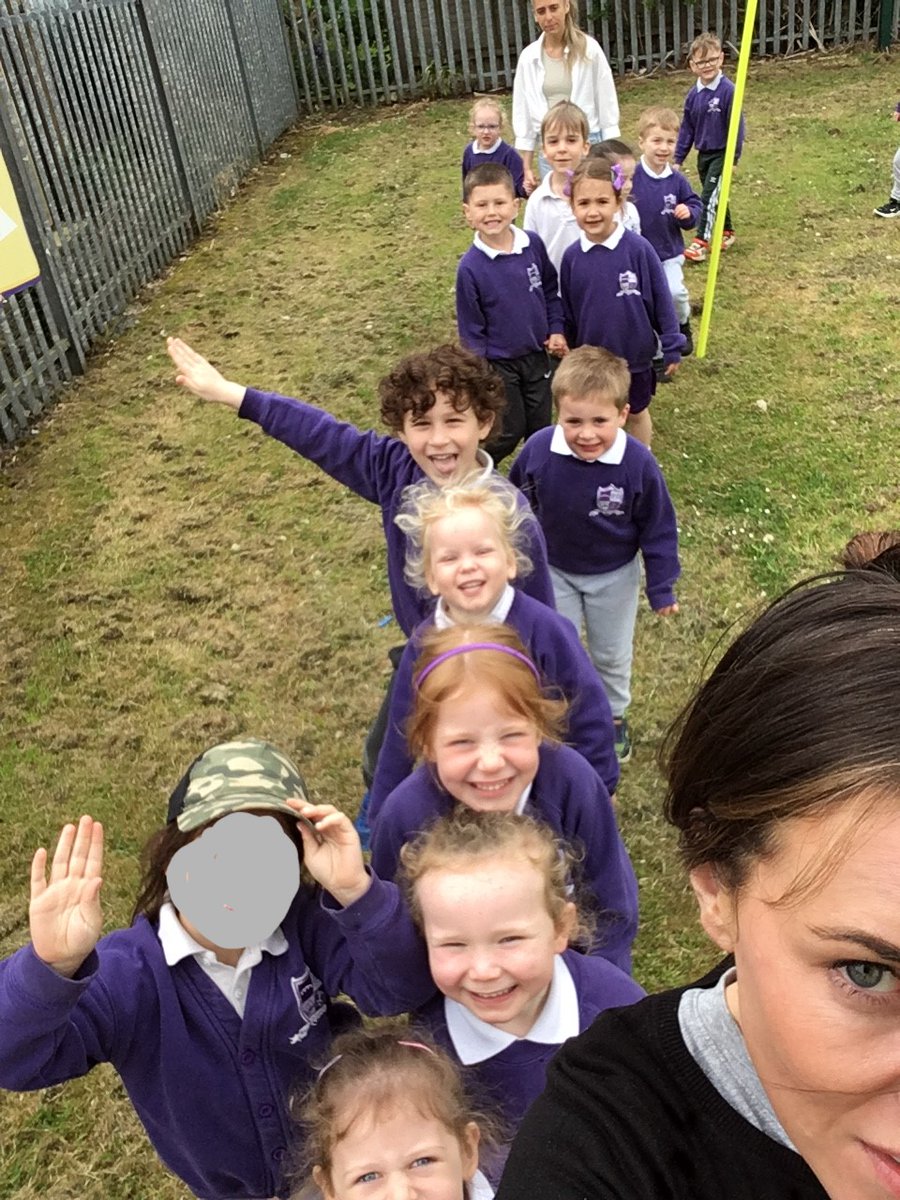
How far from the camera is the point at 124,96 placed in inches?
303

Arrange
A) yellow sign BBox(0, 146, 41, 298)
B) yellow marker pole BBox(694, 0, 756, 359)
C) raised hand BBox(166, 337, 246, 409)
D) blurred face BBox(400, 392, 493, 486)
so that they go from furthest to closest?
yellow marker pole BBox(694, 0, 756, 359)
yellow sign BBox(0, 146, 41, 298)
raised hand BBox(166, 337, 246, 409)
blurred face BBox(400, 392, 493, 486)

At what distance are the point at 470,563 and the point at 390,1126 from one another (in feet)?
4.18

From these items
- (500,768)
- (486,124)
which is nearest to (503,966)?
(500,768)

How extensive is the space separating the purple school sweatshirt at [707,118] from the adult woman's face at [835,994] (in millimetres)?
7508

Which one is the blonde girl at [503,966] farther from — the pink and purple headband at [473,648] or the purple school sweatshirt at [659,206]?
the purple school sweatshirt at [659,206]

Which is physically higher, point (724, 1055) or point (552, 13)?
point (552, 13)

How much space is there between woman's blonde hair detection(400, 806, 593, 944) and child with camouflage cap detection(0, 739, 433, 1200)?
Answer: 109 millimetres

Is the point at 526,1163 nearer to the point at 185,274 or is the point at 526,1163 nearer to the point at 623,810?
the point at 623,810

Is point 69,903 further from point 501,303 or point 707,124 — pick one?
point 707,124

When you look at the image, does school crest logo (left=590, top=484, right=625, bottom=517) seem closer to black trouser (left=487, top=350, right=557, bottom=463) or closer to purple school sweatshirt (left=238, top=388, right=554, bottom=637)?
purple school sweatshirt (left=238, top=388, right=554, bottom=637)

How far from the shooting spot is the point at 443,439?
2871 mm

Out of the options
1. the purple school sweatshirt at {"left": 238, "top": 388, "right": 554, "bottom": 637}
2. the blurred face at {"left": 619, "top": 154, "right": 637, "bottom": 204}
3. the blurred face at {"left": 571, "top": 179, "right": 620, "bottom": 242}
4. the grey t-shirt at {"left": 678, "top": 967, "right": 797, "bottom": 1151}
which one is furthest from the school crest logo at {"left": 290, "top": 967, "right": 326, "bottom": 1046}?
the blurred face at {"left": 619, "top": 154, "right": 637, "bottom": 204}

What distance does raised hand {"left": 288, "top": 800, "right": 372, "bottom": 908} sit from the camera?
1.63 meters

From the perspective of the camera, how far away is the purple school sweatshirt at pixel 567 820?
6.69ft
